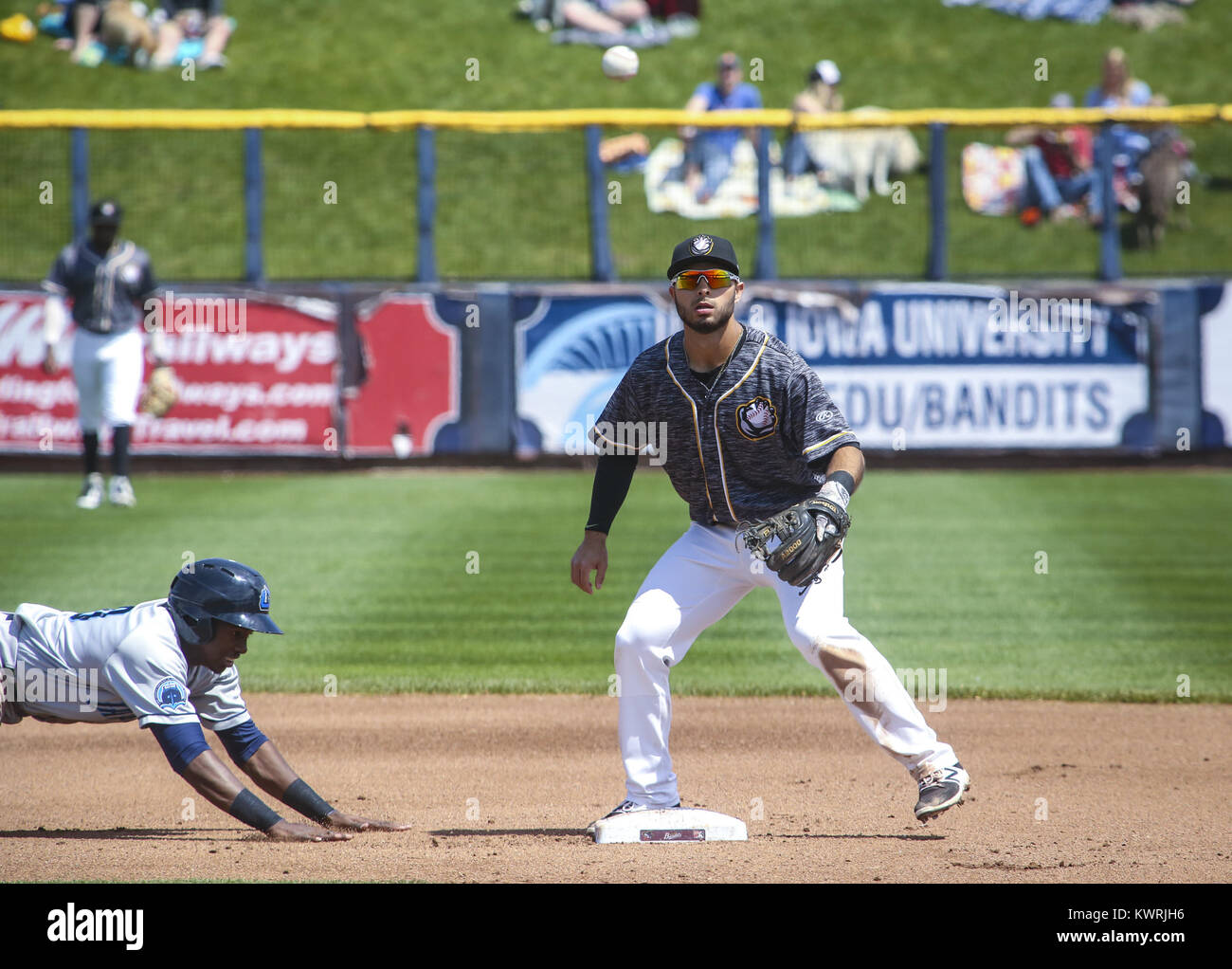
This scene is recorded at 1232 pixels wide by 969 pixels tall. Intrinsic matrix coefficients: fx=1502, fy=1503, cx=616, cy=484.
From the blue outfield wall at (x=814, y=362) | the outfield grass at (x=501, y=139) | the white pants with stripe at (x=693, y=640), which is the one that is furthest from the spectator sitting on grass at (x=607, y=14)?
the white pants with stripe at (x=693, y=640)

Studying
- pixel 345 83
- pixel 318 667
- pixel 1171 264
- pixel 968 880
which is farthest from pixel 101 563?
pixel 345 83

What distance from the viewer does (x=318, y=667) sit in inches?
337

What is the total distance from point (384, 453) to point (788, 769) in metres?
9.07

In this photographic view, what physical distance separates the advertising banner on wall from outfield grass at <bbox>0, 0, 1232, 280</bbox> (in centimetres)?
117

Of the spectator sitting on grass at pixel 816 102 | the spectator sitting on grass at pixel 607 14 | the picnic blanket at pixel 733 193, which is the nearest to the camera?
the picnic blanket at pixel 733 193

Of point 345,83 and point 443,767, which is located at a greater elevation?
point 345,83

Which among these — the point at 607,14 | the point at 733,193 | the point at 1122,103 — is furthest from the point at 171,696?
the point at 607,14

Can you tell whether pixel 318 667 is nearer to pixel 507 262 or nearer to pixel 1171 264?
pixel 507 262

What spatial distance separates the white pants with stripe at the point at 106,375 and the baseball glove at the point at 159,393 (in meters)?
1.64

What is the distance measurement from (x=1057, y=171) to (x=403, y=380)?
24.3 feet

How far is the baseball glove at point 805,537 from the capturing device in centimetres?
490

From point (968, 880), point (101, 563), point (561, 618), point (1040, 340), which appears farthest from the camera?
point (1040, 340)

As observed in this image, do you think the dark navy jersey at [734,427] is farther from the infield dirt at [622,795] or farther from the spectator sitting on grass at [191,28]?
the spectator sitting on grass at [191,28]

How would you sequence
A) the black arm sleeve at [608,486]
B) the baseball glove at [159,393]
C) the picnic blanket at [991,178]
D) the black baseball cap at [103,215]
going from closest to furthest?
the black arm sleeve at [608,486], the black baseball cap at [103,215], the baseball glove at [159,393], the picnic blanket at [991,178]
